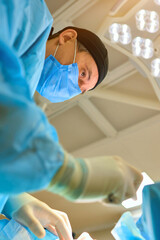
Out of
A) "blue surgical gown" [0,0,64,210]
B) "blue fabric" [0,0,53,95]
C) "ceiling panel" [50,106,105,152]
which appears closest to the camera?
"blue surgical gown" [0,0,64,210]

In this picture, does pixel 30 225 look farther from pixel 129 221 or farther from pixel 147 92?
pixel 147 92

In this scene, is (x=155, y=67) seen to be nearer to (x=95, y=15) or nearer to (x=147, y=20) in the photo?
(x=147, y=20)

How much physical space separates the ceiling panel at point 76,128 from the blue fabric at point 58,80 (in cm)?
171

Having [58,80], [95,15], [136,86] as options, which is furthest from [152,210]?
[136,86]

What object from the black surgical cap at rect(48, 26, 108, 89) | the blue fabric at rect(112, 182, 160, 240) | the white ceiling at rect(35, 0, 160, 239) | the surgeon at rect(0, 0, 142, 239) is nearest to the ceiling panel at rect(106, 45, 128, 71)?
the white ceiling at rect(35, 0, 160, 239)

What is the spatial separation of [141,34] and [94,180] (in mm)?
1835

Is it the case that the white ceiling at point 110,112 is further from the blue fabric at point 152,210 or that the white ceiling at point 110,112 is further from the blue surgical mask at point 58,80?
the blue fabric at point 152,210

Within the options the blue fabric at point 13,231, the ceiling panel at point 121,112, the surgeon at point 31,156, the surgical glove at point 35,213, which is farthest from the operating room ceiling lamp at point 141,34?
the blue fabric at point 13,231

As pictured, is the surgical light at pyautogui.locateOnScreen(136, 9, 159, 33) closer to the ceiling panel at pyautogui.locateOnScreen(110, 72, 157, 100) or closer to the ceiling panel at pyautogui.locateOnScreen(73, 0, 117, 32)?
the ceiling panel at pyautogui.locateOnScreen(73, 0, 117, 32)

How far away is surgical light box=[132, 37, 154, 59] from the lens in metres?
2.27

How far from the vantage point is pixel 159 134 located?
3393 mm

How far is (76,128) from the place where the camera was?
147 inches

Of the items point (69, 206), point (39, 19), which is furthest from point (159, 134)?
point (39, 19)

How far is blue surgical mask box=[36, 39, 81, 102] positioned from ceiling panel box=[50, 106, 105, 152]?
1.71 meters
